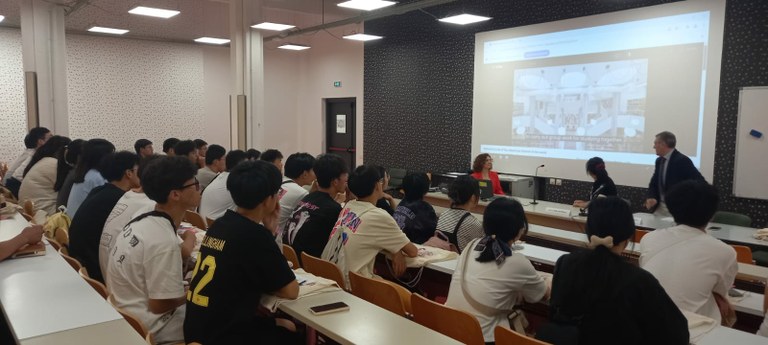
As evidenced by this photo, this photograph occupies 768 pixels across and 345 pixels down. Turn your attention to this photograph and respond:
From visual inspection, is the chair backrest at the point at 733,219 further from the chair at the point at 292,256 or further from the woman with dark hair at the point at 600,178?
the chair at the point at 292,256

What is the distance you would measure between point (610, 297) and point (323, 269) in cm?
148

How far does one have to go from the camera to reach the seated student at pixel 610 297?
73.1 inches

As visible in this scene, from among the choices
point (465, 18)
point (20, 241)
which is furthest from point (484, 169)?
point (20, 241)

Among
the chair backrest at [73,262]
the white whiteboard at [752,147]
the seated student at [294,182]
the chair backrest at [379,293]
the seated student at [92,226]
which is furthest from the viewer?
the white whiteboard at [752,147]

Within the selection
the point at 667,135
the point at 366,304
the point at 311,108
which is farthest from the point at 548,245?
the point at 311,108

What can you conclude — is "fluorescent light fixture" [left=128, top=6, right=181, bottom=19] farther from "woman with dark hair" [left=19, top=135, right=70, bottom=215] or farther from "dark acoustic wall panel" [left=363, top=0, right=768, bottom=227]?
"dark acoustic wall panel" [left=363, top=0, right=768, bottom=227]

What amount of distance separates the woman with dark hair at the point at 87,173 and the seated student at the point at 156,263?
1799mm

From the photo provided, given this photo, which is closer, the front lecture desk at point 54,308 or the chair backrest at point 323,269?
the front lecture desk at point 54,308

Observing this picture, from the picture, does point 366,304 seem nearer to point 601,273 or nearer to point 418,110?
point 601,273

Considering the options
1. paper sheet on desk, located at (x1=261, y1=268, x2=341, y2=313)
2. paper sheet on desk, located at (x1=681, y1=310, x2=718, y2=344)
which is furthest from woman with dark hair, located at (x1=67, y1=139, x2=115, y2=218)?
paper sheet on desk, located at (x1=681, y1=310, x2=718, y2=344)

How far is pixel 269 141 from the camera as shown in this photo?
40.8 feet

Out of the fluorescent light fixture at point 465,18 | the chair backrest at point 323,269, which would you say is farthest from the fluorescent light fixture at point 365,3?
the chair backrest at point 323,269

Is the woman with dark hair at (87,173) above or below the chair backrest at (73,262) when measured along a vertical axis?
above

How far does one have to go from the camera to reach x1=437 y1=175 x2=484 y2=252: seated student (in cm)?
353
